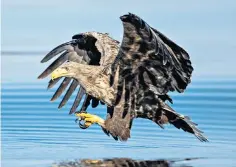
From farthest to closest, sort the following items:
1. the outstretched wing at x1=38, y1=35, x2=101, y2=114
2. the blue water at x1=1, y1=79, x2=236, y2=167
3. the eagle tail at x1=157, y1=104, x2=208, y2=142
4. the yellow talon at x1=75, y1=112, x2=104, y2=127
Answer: the outstretched wing at x1=38, y1=35, x2=101, y2=114
the eagle tail at x1=157, y1=104, x2=208, y2=142
the yellow talon at x1=75, y1=112, x2=104, y2=127
the blue water at x1=1, y1=79, x2=236, y2=167

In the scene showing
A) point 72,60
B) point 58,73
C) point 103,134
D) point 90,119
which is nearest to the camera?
point 90,119

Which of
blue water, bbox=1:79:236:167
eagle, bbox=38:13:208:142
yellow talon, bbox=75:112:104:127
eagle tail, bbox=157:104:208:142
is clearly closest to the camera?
eagle, bbox=38:13:208:142

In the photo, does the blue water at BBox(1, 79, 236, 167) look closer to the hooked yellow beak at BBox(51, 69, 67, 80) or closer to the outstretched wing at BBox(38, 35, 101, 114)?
the outstretched wing at BBox(38, 35, 101, 114)

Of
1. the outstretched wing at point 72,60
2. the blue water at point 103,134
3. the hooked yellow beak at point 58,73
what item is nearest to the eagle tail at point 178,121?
the blue water at point 103,134

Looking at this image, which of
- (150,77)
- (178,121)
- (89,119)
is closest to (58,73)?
(89,119)

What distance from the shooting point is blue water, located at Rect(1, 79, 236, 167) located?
13948mm

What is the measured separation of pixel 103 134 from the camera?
15.5 m

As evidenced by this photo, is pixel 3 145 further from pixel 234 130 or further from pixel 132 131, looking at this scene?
pixel 234 130

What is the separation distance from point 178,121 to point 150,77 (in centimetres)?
67

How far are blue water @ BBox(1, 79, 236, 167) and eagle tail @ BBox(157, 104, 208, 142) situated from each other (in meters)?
0.20

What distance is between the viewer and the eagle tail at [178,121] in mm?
14297

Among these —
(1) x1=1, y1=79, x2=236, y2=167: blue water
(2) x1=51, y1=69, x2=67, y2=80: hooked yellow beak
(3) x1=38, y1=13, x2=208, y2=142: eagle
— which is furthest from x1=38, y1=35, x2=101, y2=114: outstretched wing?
(2) x1=51, y1=69, x2=67, y2=80: hooked yellow beak

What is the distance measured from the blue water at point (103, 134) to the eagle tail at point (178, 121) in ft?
0.65

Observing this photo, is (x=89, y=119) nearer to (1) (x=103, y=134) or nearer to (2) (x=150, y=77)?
(2) (x=150, y=77)
